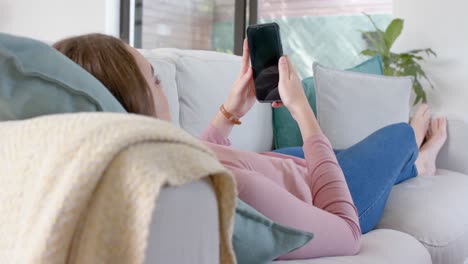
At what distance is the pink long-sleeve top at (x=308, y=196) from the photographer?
87 cm

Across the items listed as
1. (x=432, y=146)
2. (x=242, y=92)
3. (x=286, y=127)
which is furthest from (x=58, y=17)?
(x=242, y=92)

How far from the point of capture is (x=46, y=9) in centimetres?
510

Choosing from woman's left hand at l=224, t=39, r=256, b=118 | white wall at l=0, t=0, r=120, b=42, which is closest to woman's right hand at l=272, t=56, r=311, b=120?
woman's left hand at l=224, t=39, r=256, b=118

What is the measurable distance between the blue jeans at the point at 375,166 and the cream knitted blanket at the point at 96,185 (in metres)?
1.04

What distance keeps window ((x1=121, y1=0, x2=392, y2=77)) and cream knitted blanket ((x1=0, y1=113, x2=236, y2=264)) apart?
3.74 m

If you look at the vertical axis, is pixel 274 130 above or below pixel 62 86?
below

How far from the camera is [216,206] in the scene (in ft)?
1.69

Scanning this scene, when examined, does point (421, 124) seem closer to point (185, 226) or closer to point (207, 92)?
point (207, 92)

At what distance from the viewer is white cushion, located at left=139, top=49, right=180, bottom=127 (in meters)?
1.81

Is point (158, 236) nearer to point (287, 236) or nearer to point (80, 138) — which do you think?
point (80, 138)

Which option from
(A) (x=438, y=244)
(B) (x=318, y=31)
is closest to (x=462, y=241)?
(A) (x=438, y=244)

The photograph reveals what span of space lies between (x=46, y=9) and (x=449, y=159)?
3.78 m

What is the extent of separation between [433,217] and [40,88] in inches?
48.2

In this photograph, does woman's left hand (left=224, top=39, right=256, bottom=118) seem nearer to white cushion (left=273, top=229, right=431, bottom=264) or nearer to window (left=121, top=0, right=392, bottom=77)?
white cushion (left=273, top=229, right=431, bottom=264)
